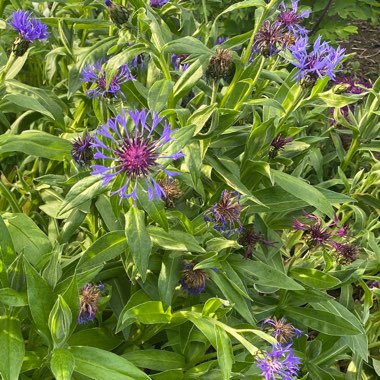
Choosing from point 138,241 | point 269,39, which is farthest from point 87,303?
point 269,39

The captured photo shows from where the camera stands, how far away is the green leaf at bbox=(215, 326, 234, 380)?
4.43 feet

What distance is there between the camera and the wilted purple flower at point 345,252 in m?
1.89

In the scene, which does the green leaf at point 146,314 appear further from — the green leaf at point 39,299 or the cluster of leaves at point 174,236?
the green leaf at point 39,299

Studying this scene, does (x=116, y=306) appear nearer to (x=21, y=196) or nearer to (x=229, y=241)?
(x=229, y=241)

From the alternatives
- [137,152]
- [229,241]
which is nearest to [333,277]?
[229,241]

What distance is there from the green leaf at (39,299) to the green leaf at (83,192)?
0.17 metres

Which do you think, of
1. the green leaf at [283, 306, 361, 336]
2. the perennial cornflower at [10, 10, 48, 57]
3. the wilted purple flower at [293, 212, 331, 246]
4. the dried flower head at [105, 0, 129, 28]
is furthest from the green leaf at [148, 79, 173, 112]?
the green leaf at [283, 306, 361, 336]

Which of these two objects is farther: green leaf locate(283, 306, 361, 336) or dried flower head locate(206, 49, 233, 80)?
green leaf locate(283, 306, 361, 336)

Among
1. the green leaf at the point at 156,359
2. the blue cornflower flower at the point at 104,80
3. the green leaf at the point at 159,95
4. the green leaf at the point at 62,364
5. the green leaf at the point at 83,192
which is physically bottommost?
the green leaf at the point at 156,359

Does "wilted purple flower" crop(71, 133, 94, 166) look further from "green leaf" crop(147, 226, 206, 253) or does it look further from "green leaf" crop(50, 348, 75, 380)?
"green leaf" crop(50, 348, 75, 380)

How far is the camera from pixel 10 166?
263cm

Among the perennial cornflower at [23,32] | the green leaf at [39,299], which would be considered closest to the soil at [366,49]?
the perennial cornflower at [23,32]

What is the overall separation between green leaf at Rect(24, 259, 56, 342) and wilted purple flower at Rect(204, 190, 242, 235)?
1.47 feet

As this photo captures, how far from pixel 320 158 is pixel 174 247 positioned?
129cm
